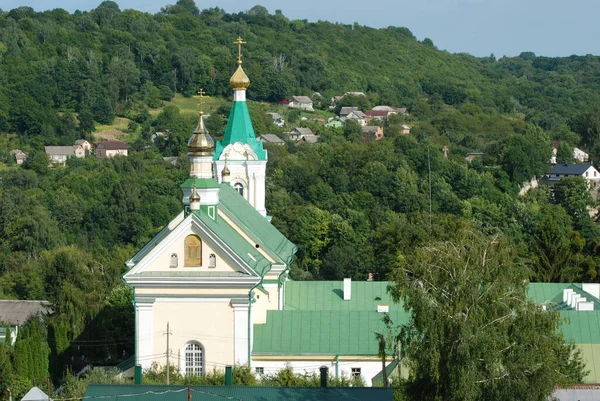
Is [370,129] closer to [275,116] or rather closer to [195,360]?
[275,116]

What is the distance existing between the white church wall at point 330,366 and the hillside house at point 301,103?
313 ft

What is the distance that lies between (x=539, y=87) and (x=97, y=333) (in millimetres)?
149887

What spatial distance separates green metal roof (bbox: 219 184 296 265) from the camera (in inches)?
1296

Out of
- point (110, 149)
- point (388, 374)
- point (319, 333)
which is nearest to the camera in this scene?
point (388, 374)

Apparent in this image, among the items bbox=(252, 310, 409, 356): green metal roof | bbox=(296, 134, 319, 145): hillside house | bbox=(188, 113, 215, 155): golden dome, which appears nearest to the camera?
bbox=(252, 310, 409, 356): green metal roof

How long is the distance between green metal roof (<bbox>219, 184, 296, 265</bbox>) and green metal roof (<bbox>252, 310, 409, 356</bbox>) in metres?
1.78

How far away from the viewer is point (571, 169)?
81.9 m

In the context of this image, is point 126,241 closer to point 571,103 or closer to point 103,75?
point 103,75

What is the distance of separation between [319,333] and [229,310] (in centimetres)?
291

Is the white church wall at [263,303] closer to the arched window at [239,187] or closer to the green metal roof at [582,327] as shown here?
the green metal roof at [582,327]

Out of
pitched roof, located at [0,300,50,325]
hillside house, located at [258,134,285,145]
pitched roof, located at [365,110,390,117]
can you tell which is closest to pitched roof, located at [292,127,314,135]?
hillside house, located at [258,134,285,145]

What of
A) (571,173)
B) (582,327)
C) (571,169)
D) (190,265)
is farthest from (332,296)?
(571,169)

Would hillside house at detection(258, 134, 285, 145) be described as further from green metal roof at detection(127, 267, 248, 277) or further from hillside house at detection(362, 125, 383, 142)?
green metal roof at detection(127, 267, 248, 277)

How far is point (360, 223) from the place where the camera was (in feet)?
220
